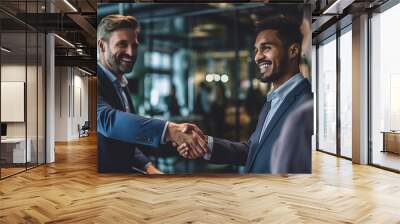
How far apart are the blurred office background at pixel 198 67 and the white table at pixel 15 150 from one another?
2730 millimetres

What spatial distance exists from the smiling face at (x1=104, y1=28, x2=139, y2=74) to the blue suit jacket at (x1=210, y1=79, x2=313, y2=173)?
2152 mm

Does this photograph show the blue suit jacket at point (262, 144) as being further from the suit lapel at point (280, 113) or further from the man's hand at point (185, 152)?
the man's hand at point (185, 152)

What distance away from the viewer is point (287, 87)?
6.49m

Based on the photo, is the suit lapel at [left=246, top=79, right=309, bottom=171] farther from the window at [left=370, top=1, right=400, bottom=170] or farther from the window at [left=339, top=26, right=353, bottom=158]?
the window at [left=339, top=26, right=353, bottom=158]

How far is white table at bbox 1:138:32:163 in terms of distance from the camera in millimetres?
7203

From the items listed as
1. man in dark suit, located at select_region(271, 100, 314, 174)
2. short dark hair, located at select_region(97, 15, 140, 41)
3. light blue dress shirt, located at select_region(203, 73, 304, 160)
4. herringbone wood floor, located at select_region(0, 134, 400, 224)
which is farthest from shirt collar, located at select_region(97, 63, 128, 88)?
man in dark suit, located at select_region(271, 100, 314, 174)

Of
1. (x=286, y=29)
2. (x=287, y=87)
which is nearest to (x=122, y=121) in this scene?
(x=287, y=87)

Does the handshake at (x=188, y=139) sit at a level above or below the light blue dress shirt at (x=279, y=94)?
below

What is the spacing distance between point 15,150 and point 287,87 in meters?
5.40

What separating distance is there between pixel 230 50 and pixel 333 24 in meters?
3.54

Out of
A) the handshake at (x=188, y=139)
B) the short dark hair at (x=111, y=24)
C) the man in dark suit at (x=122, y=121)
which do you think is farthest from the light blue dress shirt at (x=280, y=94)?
the short dark hair at (x=111, y=24)

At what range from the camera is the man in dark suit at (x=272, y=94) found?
6457 millimetres

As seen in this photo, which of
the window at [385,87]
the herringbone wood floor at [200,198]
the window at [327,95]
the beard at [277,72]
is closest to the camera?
the herringbone wood floor at [200,198]

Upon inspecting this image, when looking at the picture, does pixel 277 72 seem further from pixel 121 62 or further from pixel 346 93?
pixel 346 93
